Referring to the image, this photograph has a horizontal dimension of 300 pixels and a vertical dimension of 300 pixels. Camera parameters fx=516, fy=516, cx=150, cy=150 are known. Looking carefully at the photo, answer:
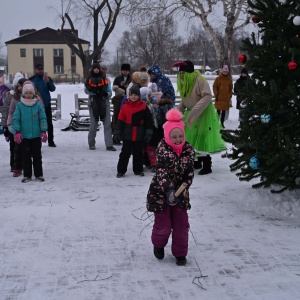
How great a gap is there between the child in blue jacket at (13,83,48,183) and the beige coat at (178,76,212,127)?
7.67 feet

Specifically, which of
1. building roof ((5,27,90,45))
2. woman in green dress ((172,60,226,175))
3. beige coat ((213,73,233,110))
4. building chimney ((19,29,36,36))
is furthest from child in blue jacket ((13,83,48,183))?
building chimney ((19,29,36,36))

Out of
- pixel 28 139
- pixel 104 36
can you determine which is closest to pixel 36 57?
pixel 104 36

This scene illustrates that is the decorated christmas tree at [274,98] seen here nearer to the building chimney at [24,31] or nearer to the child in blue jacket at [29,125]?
the child in blue jacket at [29,125]

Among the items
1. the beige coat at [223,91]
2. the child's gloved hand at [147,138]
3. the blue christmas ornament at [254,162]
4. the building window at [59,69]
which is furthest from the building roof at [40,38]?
the blue christmas ornament at [254,162]

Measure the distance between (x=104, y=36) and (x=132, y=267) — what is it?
3334 cm

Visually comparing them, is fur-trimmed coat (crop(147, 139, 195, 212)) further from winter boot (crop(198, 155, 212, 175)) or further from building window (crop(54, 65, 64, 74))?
building window (crop(54, 65, 64, 74))

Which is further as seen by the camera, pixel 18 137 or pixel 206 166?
pixel 206 166

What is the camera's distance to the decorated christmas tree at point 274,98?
6031 millimetres

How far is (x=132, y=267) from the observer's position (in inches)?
188

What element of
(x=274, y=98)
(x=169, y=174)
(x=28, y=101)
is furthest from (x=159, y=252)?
(x=28, y=101)

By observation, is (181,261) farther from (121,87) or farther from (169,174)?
(121,87)

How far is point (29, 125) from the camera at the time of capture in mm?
8133

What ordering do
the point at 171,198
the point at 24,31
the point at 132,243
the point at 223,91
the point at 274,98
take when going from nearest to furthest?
the point at 171,198
the point at 132,243
the point at 274,98
the point at 223,91
the point at 24,31

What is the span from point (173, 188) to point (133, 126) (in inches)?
155
